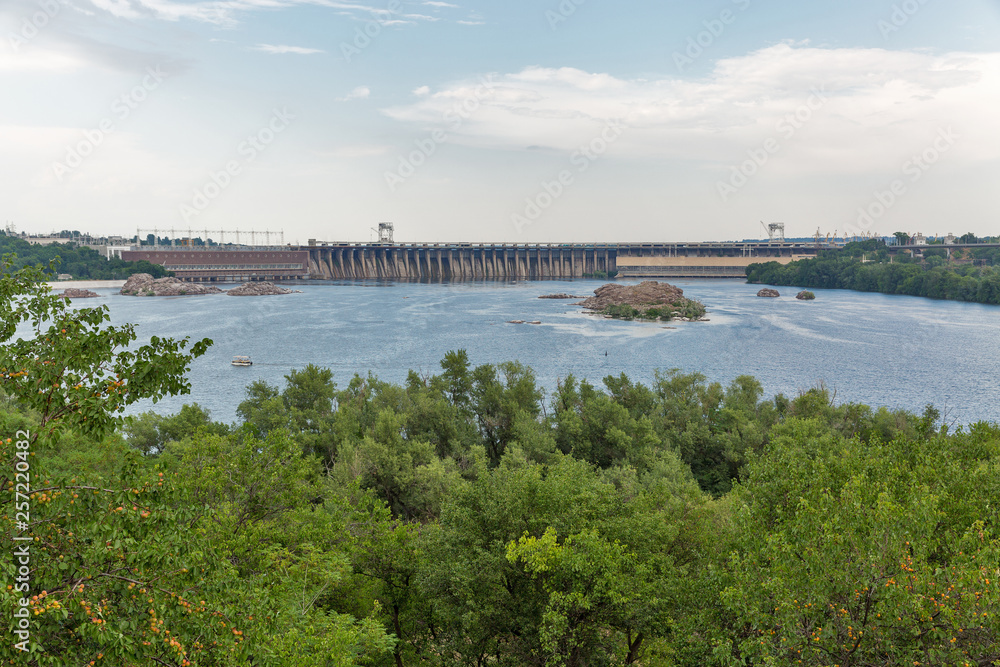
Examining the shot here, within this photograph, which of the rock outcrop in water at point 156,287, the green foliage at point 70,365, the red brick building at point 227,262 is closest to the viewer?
the green foliage at point 70,365

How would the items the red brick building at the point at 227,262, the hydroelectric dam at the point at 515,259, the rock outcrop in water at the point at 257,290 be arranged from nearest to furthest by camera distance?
the rock outcrop in water at the point at 257,290 < the red brick building at the point at 227,262 < the hydroelectric dam at the point at 515,259

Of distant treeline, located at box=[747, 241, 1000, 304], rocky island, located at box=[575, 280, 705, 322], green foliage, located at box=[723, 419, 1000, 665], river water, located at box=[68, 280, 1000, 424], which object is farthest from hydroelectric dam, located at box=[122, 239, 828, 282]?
green foliage, located at box=[723, 419, 1000, 665]

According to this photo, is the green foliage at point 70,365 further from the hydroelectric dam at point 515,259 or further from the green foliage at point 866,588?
the hydroelectric dam at point 515,259

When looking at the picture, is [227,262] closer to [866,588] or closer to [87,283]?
[87,283]

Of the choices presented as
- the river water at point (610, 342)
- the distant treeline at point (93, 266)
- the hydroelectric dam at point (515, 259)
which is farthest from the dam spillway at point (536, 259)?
the river water at point (610, 342)

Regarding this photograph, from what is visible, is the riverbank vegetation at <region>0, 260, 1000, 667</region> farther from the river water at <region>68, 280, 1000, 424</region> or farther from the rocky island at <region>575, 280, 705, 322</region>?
the rocky island at <region>575, 280, 705, 322</region>

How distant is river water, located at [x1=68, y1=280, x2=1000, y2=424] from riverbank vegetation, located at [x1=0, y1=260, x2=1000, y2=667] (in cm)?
2740

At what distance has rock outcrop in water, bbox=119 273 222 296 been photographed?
111m

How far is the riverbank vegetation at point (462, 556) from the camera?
5.11m

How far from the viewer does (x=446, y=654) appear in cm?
1230

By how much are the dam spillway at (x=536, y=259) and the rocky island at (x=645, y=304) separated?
193ft

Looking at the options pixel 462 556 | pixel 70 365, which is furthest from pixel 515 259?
pixel 70 365

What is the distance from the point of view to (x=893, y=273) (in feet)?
380

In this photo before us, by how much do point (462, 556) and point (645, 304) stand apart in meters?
83.1
